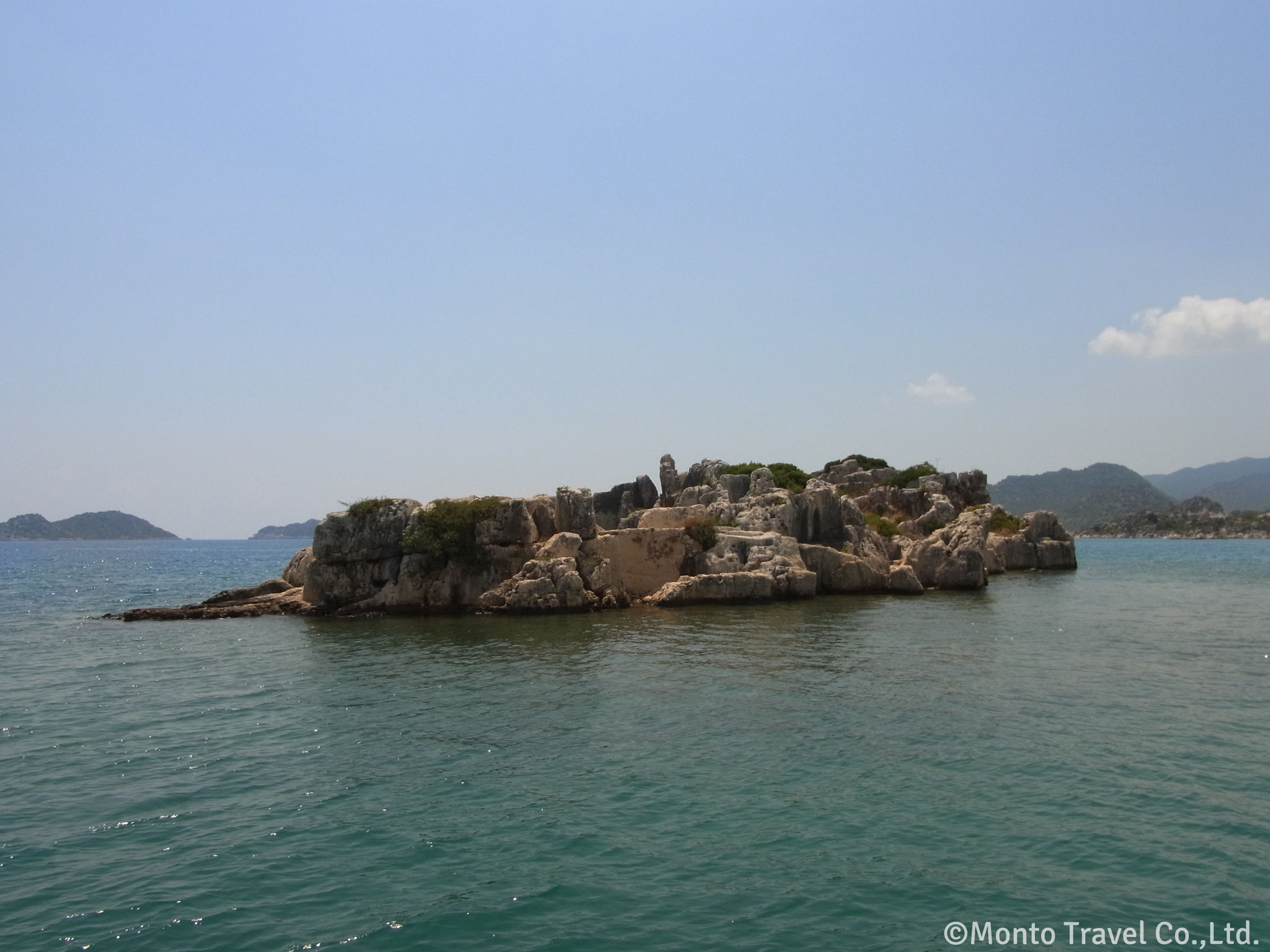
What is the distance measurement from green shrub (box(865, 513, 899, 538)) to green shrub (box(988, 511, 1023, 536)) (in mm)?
19603

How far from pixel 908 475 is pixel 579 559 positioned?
5112 centimetres

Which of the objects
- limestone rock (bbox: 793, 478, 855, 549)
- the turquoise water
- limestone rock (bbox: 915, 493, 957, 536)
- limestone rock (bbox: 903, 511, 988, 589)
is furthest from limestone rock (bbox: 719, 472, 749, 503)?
the turquoise water

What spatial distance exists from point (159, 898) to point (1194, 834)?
16630 millimetres

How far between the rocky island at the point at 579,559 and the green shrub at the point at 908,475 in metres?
25.2

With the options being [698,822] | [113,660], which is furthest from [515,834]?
[113,660]

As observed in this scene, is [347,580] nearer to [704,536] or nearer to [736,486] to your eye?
[704,536]

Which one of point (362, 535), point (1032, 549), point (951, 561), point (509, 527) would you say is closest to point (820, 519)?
point (951, 561)

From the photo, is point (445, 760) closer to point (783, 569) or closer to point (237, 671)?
point (237, 671)

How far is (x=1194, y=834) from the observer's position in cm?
1445

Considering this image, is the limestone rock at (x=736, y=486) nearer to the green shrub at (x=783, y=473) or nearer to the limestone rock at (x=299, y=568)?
the green shrub at (x=783, y=473)

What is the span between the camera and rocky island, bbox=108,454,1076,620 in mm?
46938

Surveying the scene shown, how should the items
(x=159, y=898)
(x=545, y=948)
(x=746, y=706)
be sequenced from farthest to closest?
(x=746, y=706) → (x=159, y=898) → (x=545, y=948)

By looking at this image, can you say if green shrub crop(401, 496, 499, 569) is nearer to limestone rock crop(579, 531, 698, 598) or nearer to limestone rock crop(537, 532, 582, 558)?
limestone rock crop(537, 532, 582, 558)

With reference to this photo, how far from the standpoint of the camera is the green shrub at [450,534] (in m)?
46.5
